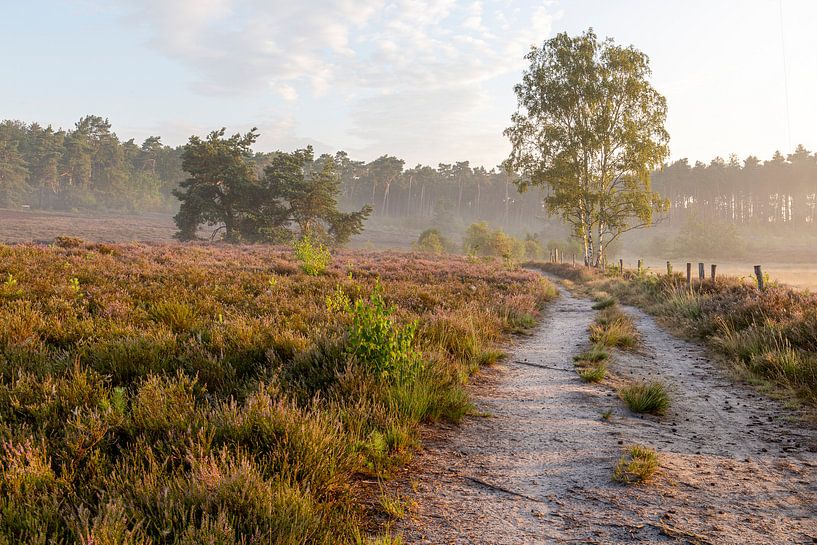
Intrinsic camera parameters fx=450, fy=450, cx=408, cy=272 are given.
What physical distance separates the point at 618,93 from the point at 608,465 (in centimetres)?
3004

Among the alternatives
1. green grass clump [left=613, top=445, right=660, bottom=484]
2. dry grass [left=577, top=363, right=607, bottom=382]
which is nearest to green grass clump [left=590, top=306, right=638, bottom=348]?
dry grass [left=577, top=363, right=607, bottom=382]

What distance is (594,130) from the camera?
93.6 feet

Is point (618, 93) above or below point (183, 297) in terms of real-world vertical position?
above

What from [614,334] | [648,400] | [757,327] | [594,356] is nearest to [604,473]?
[648,400]

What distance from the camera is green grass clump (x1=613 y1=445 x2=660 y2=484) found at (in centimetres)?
346

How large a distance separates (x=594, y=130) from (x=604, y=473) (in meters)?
29.0

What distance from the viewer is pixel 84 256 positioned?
45.9ft

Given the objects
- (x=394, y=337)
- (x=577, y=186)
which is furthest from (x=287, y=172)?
(x=394, y=337)

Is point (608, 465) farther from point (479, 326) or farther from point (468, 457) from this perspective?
point (479, 326)

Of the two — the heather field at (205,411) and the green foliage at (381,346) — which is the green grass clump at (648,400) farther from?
the green foliage at (381,346)

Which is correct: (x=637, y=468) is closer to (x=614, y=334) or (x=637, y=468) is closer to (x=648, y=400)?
(x=648, y=400)

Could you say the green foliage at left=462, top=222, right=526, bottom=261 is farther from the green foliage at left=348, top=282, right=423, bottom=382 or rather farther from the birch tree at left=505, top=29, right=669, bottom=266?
the green foliage at left=348, top=282, right=423, bottom=382

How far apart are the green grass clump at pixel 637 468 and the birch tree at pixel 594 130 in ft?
87.8

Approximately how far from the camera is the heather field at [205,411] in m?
2.47
